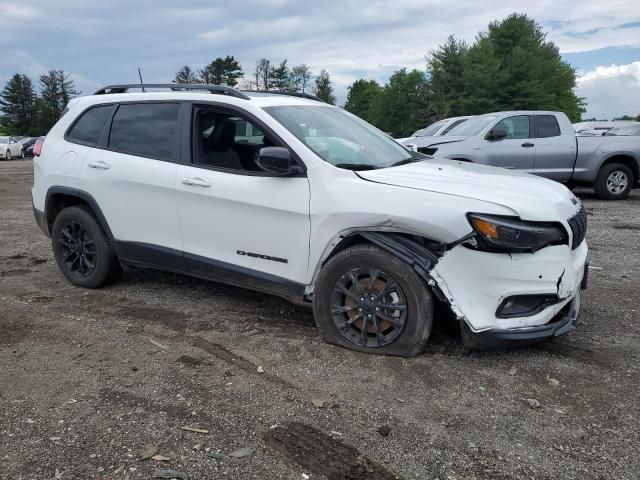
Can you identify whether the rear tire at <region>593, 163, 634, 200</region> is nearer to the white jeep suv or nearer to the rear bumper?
the white jeep suv

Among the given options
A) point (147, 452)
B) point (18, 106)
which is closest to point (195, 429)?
point (147, 452)

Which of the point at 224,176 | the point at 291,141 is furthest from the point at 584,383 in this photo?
the point at 224,176

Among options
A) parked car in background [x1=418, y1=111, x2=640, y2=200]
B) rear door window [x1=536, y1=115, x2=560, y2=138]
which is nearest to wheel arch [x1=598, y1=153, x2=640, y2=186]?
parked car in background [x1=418, y1=111, x2=640, y2=200]

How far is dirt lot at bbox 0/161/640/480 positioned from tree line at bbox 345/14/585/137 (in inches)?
2030

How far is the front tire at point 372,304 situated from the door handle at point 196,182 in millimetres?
1179

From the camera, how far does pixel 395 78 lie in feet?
298

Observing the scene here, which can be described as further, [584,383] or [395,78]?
[395,78]

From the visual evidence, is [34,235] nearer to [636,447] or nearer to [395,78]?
[636,447]

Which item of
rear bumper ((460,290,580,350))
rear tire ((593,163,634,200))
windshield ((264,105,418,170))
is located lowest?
rear bumper ((460,290,580,350))

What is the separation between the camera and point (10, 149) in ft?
115

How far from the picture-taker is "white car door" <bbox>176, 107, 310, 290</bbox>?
158 inches

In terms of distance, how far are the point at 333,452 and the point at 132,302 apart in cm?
291

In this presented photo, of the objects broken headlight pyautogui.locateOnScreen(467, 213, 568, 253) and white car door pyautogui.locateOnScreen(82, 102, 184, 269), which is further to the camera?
white car door pyautogui.locateOnScreen(82, 102, 184, 269)

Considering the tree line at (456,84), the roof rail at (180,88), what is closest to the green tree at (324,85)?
the tree line at (456,84)
